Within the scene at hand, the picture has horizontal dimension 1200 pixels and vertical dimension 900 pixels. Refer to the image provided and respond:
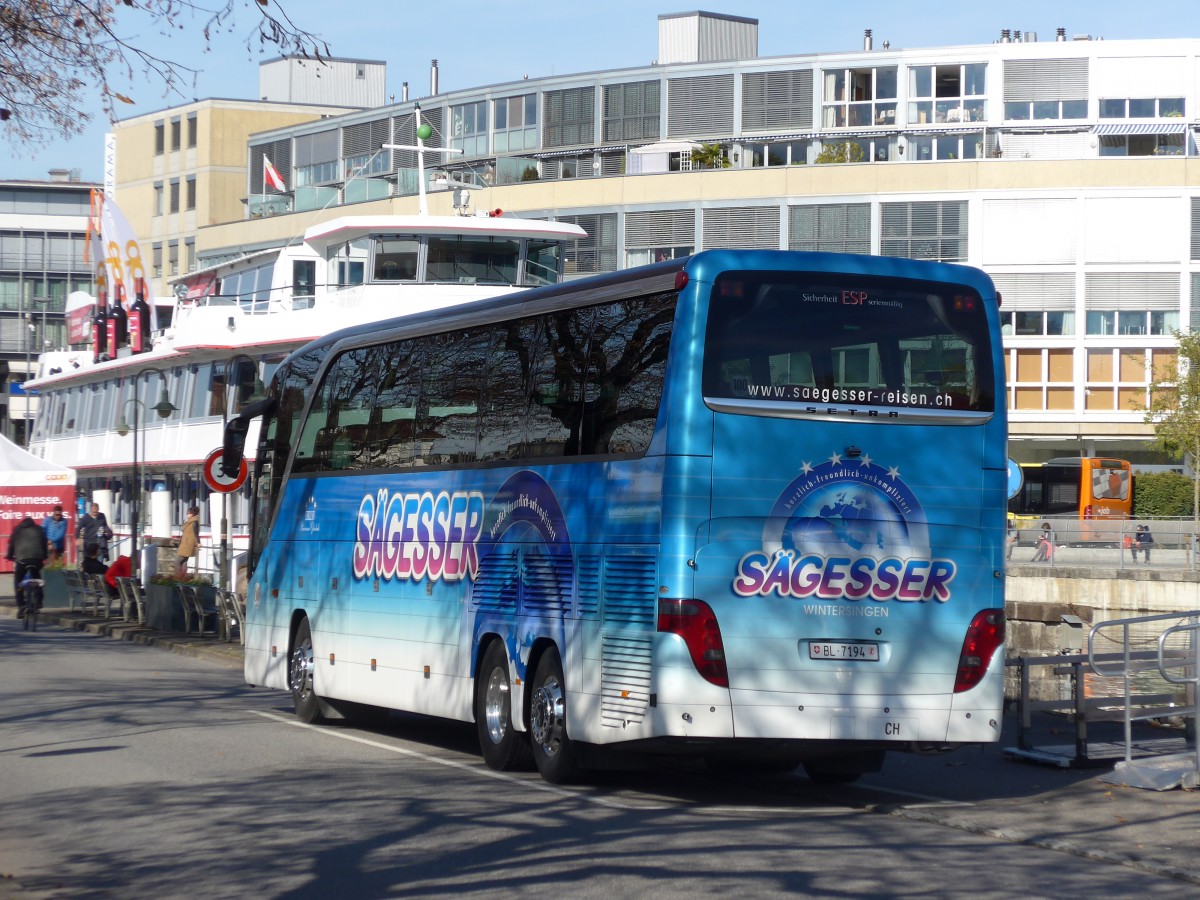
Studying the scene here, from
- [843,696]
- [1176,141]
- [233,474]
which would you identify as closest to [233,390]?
[233,474]

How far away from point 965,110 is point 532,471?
5889 centimetres

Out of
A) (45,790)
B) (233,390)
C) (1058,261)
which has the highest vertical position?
(1058,261)

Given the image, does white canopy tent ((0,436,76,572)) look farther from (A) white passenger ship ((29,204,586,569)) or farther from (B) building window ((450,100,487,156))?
(B) building window ((450,100,487,156))

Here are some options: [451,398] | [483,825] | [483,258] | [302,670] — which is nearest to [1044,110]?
A: [483,258]

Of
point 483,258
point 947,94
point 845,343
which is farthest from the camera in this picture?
point 947,94

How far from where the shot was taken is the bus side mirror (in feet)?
60.8

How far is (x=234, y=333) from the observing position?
36.2 meters

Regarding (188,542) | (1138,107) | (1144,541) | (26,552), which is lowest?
(26,552)

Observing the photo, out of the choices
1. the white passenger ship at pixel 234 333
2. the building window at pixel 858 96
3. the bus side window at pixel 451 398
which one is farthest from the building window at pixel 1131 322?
the bus side window at pixel 451 398

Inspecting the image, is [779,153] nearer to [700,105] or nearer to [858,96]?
[858,96]

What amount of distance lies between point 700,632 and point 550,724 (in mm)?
1911

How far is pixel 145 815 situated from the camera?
1043 centimetres

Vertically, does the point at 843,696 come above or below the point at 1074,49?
below

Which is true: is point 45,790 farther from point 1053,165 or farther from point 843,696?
point 1053,165
